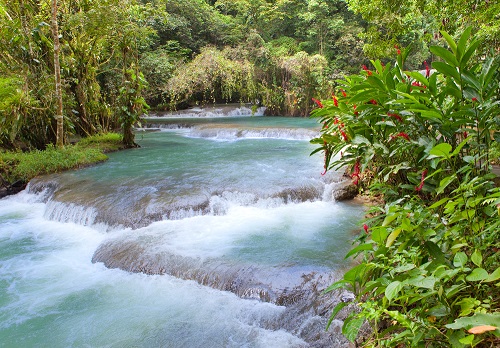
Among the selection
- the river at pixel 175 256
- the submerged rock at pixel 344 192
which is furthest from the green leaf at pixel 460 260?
the submerged rock at pixel 344 192

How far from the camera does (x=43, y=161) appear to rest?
922cm

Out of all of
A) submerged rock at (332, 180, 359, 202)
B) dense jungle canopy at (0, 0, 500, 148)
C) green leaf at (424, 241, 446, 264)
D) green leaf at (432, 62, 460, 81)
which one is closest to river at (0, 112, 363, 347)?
submerged rock at (332, 180, 359, 202)

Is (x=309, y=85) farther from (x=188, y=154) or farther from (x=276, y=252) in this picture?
(x=276, y=252)

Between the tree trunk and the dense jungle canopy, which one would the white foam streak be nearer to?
the dense jungle canopy

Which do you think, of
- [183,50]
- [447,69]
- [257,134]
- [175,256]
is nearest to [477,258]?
[447,69]

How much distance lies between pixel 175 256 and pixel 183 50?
19.3 meters

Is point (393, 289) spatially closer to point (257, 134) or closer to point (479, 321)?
point (479, 321)

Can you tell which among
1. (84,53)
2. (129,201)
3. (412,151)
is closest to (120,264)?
(129,201)

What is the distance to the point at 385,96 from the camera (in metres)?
2.57

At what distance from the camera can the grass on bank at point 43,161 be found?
351 inches

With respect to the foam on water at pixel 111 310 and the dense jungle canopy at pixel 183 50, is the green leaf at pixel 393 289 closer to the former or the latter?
the foam on water at pixel 111 310

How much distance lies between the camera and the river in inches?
146

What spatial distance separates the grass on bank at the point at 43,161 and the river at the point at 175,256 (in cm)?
48

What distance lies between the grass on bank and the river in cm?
48
